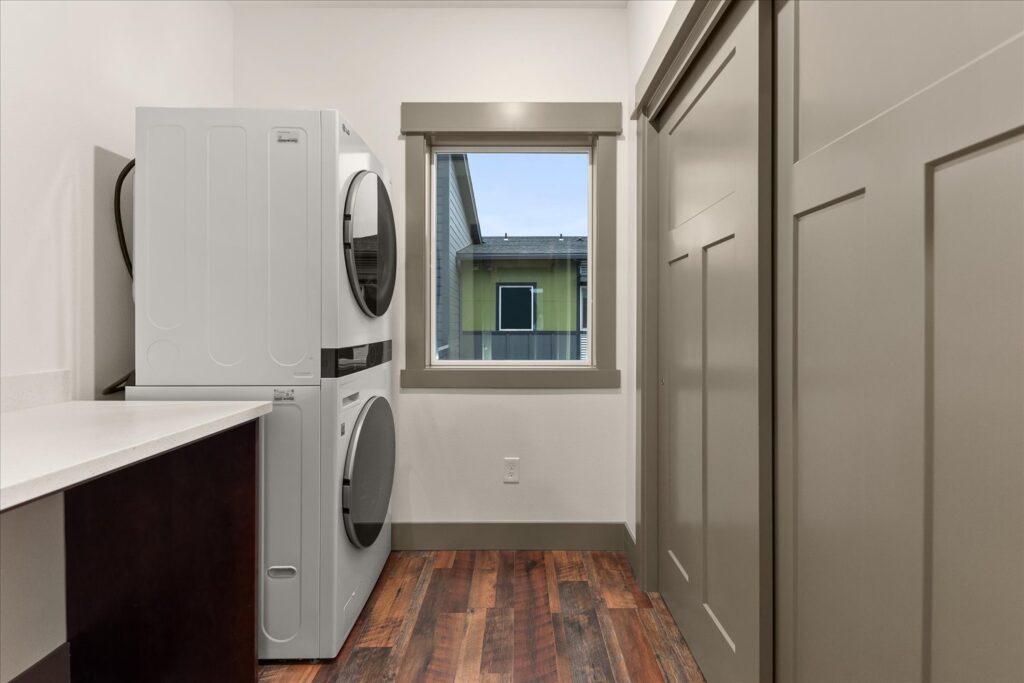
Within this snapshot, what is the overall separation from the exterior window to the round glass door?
1.73 ft

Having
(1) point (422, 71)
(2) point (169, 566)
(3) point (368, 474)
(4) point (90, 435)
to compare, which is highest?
(1) point (422, 71)

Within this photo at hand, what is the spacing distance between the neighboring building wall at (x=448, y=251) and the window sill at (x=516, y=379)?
7.7 inches

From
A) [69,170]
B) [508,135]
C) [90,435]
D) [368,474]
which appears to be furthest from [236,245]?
[508,135]

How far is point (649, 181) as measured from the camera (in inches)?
80.5

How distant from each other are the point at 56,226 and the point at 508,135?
67.8 inches

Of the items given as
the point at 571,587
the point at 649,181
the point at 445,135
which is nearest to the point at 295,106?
the point at 445,135

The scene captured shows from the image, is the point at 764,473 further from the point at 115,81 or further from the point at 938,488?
the point at 115,81

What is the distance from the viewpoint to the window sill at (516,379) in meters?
2.44

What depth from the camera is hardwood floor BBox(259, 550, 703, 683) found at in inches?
62.3

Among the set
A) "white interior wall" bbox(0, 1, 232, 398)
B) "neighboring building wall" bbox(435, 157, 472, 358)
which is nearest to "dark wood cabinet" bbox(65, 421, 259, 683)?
"white interior wall" bbox(0, 1, 232, 398)

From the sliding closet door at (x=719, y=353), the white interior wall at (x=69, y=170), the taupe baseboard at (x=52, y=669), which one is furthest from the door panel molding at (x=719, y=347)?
the white interior wall at (x=69, y=170)

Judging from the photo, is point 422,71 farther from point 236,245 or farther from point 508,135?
point 236,245

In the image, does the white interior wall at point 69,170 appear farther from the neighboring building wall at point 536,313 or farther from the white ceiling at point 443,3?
the neighboring building wall at point 536,313

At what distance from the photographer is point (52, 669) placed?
137 cm
